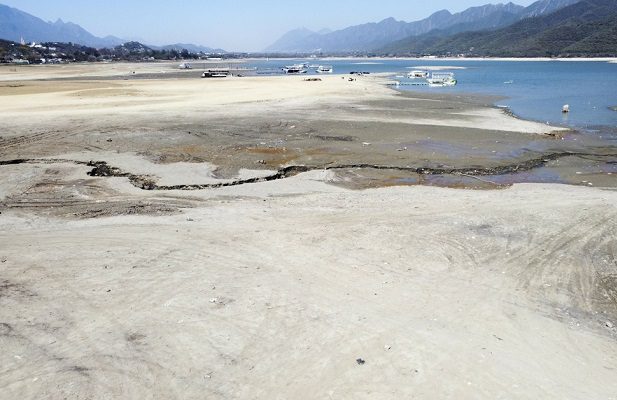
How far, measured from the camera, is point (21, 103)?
3925 centimetres

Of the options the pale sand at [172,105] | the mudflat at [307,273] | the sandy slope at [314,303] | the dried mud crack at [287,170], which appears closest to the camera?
the sandy slope at [314,303]

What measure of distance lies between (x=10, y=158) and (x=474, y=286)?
20.0 meters

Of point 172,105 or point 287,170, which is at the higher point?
point 172,105

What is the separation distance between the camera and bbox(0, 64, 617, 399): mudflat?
696cm

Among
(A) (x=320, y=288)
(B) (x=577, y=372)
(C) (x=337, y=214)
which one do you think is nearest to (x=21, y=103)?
(C) (x=337, y=214)

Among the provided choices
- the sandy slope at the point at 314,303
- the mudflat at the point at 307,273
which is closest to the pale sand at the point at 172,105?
the mudflat at the point at 307,273

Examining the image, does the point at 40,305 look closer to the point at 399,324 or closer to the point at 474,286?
the point at 399,324

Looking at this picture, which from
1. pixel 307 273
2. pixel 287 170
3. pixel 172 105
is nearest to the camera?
pixel 307 273

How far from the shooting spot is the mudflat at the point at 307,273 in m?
6.96

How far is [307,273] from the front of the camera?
10.2 metres

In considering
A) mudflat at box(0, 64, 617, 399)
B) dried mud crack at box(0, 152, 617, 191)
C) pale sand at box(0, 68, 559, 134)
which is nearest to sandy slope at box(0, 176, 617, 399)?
mudflat at box(0, 64, 617, 399)

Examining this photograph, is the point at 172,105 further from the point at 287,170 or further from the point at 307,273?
the point at 307,273

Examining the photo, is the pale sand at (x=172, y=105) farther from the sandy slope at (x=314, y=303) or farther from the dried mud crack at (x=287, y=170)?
the sandy slope at (x=314, y=303)

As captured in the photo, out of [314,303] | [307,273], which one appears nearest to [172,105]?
[307,273]
